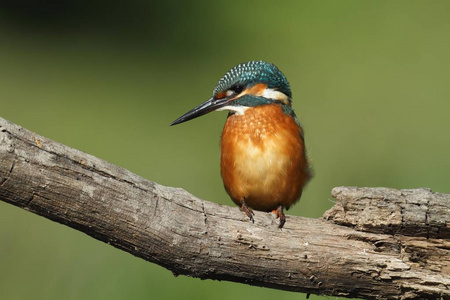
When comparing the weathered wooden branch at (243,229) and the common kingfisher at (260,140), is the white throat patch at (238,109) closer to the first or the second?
the common kingfisher at (260,140)

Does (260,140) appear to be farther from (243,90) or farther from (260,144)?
(243,90)

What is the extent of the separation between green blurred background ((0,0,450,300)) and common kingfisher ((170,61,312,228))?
97 cm

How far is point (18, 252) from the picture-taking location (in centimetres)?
334

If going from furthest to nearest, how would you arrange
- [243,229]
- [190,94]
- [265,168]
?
1. [190,94]
2. [265,168]
3. [243,229]

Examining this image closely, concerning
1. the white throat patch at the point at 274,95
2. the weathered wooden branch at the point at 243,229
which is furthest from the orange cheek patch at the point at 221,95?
the weathered wooden branch at the point at 243,229

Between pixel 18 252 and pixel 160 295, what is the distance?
2.33 feet

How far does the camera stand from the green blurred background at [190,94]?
10.8ft

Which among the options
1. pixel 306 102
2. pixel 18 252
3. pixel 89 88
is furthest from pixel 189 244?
pixel 89 88

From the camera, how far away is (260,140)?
2.17 meters

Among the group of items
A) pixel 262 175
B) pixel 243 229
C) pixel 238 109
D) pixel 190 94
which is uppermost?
pixel 190 94

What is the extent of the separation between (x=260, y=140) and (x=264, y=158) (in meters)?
0.06

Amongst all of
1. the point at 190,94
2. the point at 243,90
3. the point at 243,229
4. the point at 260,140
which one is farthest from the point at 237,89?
the point at 190,94

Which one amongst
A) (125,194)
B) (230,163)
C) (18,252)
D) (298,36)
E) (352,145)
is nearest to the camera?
(125,194)

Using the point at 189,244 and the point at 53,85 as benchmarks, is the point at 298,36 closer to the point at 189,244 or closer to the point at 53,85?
the point at 53,85
